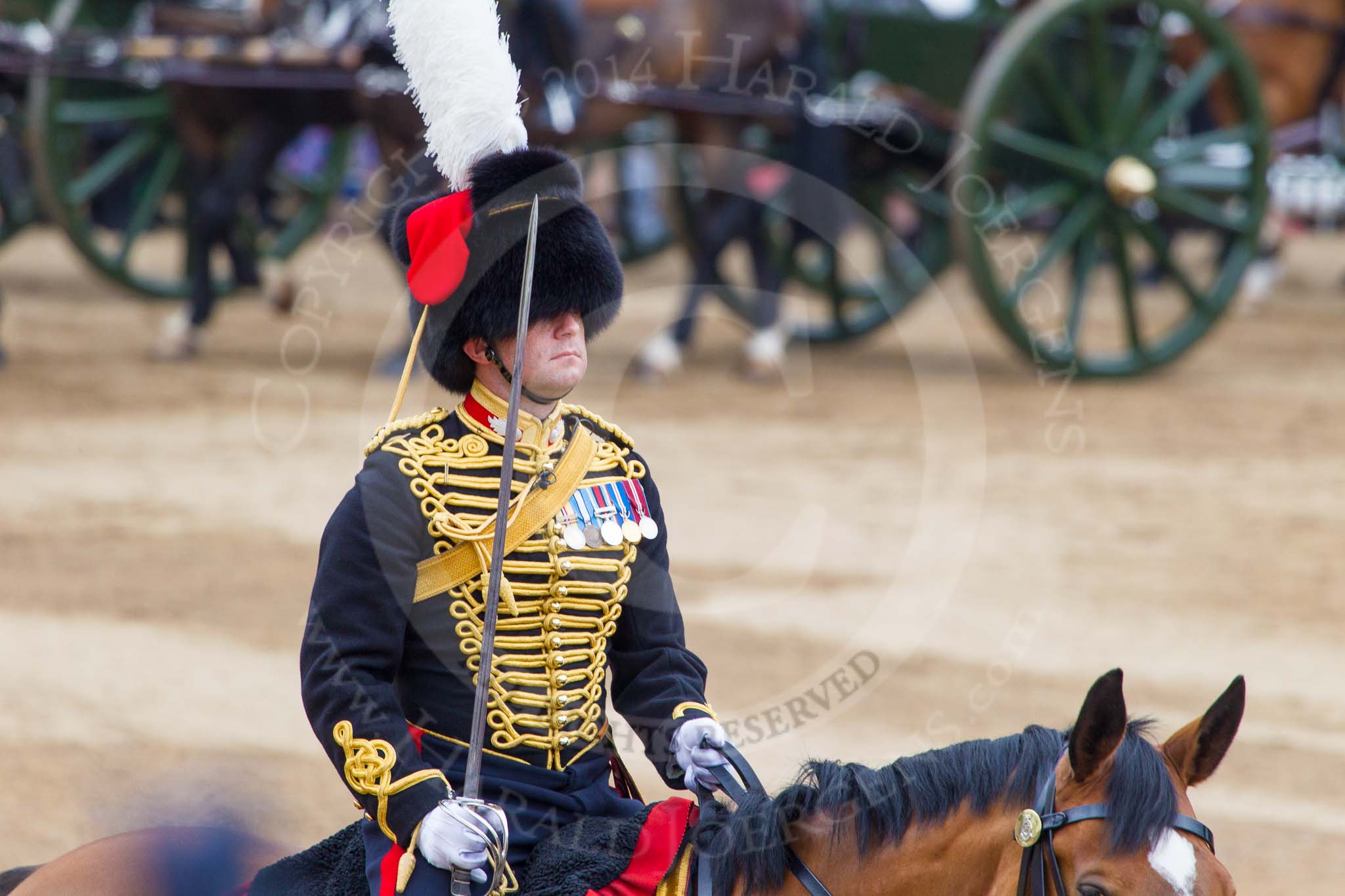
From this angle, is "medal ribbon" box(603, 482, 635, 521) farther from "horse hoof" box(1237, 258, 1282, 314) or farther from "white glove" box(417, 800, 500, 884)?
"horse hoof" box(1237, 258, 1282, 314)

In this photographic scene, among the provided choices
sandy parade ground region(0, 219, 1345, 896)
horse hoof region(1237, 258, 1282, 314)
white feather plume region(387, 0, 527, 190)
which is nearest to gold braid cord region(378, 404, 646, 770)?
white feather plume region(387, 0, 527, 190)

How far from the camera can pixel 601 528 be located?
1.79 meters

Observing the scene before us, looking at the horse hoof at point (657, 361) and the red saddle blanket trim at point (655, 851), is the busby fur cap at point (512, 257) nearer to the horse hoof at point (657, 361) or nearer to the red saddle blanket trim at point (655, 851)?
the red saddle blanket trim at point (655, 851)

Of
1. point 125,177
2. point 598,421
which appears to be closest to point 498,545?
point 598,421

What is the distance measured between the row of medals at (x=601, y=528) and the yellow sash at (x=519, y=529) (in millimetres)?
17

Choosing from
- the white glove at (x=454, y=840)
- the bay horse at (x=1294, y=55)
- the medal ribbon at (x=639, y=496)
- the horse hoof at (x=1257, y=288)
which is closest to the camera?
the white glove at (x=454, y=840)

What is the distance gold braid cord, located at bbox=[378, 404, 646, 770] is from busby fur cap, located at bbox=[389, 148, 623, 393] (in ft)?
0.30

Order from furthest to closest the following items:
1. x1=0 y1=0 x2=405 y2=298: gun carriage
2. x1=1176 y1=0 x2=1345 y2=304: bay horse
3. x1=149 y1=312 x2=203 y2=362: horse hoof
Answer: x1=1176 y1=0 x2=1345 y2=304: bay horse
x1=149 y1=312 x2=203 y2=362: horse hoof
x1=0 y1=0 x2=405 y2=298: gun carriage

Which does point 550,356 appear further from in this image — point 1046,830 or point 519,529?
point 1046,830

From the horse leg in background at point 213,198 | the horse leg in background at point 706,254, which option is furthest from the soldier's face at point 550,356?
the horse leg in background at point 213,198

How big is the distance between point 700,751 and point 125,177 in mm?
8671

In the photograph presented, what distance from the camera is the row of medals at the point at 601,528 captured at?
177cm

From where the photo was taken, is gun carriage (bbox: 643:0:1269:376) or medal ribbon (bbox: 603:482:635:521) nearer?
medal ribbon (bbox: 603:482:635:521)

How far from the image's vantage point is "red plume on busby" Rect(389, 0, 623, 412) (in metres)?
1.72
